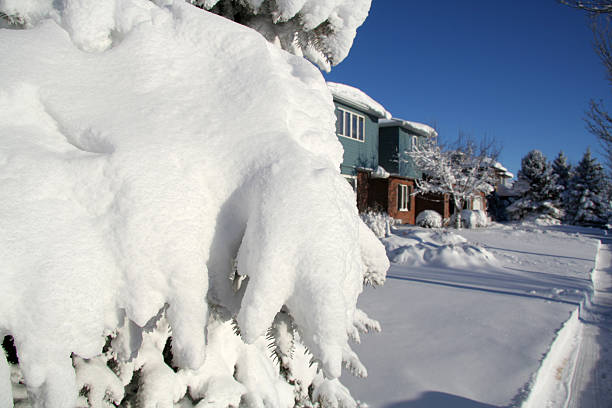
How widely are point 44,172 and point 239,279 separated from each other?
753 millimetres

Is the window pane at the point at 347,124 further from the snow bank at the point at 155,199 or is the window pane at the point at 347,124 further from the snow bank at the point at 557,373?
the snow bank at the point at 155,199

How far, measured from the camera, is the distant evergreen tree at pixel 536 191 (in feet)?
95.0

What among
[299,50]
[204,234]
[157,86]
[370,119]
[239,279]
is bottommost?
[239,279]

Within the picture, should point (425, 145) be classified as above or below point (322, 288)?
above

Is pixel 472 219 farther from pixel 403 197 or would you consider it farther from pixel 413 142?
pixel 413 142

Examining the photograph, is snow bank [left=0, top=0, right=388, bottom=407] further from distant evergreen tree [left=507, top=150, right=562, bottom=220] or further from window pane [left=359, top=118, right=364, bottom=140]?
distant evergreen tree [left=507, top=150, right=562, bottom=220]

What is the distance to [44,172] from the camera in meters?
1.07

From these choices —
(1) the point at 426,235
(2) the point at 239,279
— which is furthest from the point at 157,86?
(1) the point at 426,235

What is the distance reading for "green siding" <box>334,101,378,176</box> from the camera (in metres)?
15.9

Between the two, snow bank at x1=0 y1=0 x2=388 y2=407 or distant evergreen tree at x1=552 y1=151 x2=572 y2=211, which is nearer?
snow bank at x1=0 y1=0 x2=388 y2=407

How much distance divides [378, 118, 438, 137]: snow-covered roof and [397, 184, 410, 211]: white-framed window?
3.47 meters

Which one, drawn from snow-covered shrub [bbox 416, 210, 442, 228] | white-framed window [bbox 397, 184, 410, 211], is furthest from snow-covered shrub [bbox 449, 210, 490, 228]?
white-framed window [bbox 397, 184, 410, 211]

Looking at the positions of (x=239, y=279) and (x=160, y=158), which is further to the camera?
(x=239, y=279)

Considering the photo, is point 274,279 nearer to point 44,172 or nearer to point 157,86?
point 44,172
